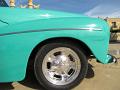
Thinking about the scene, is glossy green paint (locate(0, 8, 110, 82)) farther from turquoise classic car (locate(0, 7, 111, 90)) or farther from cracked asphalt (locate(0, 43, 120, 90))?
cracked asphalt (locate(0, 43, 120, 90))

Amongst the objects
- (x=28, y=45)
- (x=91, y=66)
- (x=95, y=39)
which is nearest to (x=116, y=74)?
(x=91, y=66)

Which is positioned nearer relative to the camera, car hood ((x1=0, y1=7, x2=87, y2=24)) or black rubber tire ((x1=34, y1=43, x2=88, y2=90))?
black rubber tire ((x1=34, y1=43, x2=88, y2=90))

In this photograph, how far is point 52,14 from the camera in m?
5.06

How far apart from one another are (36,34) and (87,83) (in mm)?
1244

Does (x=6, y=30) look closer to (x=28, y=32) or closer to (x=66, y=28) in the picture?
(x=28, y=32)

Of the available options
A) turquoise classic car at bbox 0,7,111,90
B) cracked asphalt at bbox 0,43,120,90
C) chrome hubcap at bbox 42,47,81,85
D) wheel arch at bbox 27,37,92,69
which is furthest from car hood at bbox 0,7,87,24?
cracked asphalt at bbox 0,43,120,90

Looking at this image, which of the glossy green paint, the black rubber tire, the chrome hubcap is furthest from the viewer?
the chrome hubcap

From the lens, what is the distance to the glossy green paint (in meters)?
4.41

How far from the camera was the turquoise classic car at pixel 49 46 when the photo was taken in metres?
4.42

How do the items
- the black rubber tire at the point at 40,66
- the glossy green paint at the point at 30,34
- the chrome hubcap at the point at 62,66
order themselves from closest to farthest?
1. the glossy green paint at the point at 30,34
2. the black rubber tire at the point at 40,66
3. the chrome hubcap at the point at 62,66

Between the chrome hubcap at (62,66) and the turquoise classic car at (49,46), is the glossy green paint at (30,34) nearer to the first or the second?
the turquoise classic car at (49,46)

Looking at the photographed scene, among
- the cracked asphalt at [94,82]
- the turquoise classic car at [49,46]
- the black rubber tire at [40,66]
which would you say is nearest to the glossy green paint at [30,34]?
the turquoise classic car at [49,46]

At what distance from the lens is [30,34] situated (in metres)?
4.48

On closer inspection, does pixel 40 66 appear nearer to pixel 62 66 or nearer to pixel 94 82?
pixel 62 66
